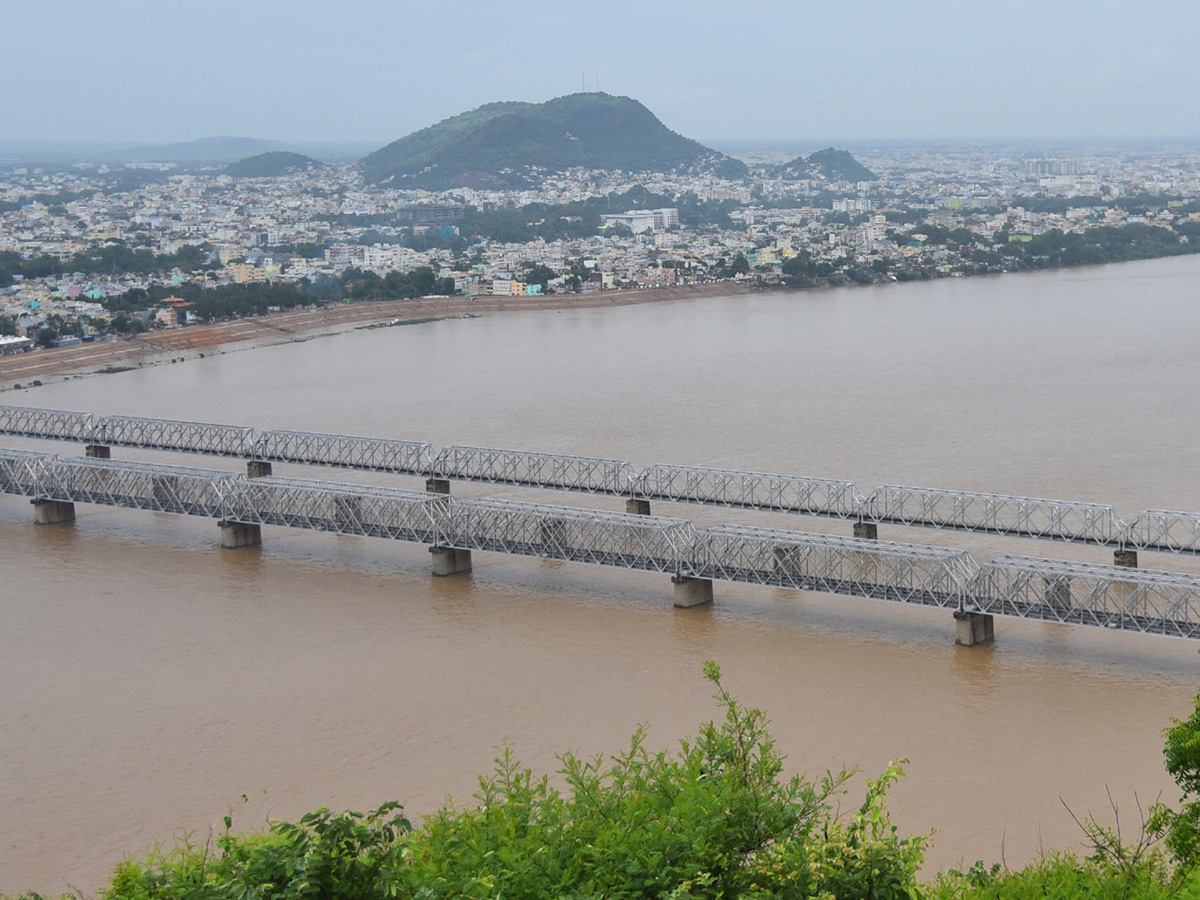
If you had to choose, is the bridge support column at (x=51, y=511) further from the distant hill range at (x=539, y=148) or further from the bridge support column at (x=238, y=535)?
the distant hill range at (x=539, y=148)

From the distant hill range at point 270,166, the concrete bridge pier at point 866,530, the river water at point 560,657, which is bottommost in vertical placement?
the river water at point 560,657

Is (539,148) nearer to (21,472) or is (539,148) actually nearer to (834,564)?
(21,472)

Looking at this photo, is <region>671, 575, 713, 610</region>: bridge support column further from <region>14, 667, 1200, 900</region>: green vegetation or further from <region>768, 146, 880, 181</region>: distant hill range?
<region>768, 146, 880, 181</region>: distant hill range

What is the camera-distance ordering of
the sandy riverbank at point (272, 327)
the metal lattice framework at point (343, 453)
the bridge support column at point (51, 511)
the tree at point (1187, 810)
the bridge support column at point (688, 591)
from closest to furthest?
the tree at point (1187, 810) < the bridge support column at point (688, 591) < the bridge support column at point (51, 511) < the metal lattice framework at point (343, 453) < the sandy riverbank at point (272, 327)

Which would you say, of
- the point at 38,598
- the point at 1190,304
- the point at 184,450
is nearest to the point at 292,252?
the point at 1190,304

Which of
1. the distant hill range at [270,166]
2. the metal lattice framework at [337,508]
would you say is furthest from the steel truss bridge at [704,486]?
the distant hill range at [270,166]

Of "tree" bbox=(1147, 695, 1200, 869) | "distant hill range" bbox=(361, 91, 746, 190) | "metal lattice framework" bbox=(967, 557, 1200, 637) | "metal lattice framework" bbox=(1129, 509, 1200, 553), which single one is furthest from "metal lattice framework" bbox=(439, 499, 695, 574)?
"distant hill range" bbox=(361, 91, 746, 190)
